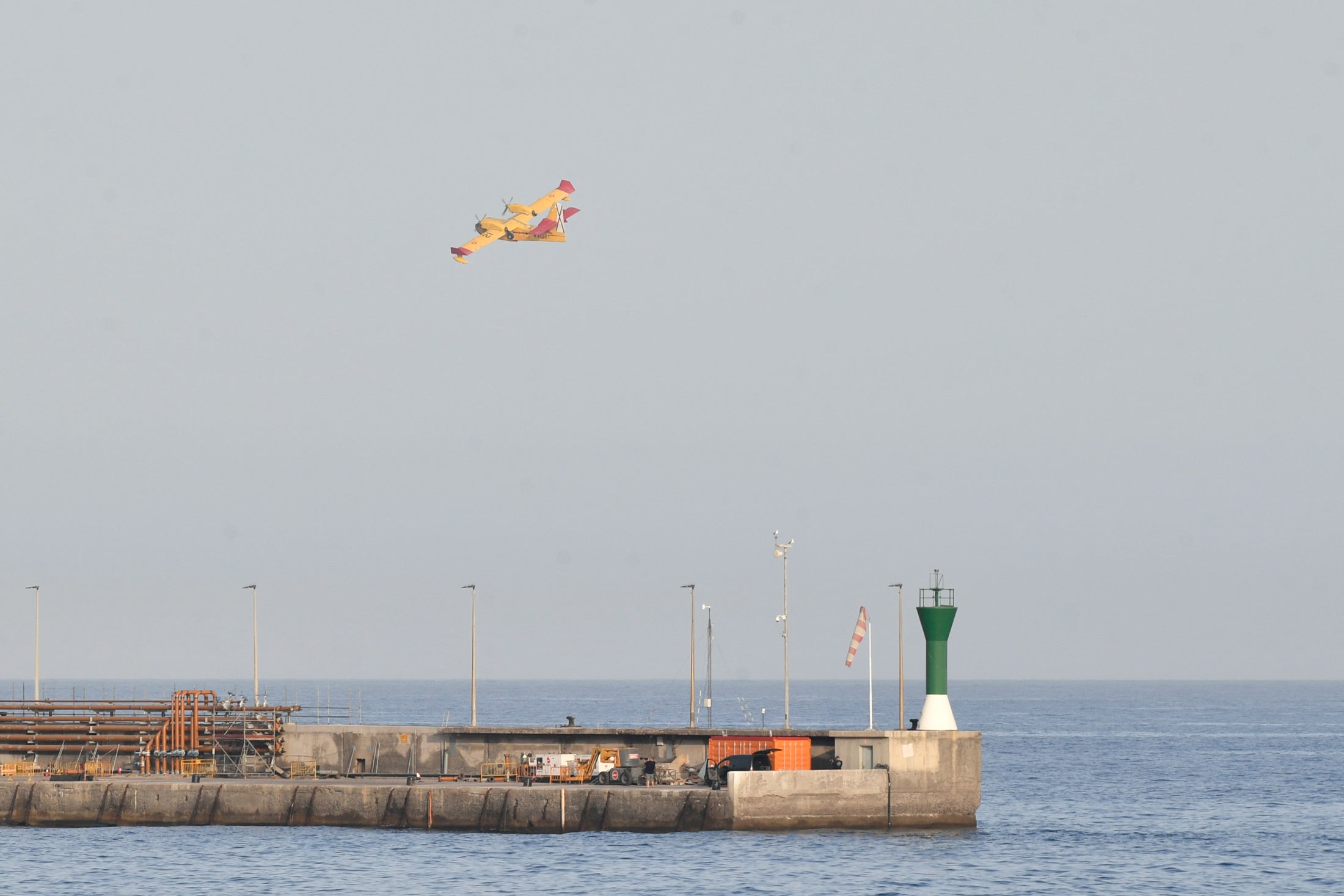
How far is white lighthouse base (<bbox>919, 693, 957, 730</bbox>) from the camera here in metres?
69.7

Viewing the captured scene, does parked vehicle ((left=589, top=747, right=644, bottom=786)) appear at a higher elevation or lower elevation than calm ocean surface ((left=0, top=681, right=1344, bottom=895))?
higher

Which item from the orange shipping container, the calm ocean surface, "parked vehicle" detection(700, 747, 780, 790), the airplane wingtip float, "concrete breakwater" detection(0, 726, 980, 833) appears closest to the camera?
the calm ocean surface

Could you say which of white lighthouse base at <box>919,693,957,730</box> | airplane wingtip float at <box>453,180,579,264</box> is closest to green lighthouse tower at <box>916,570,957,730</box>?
white lighthouse base at <box>919,693,957,730</box>

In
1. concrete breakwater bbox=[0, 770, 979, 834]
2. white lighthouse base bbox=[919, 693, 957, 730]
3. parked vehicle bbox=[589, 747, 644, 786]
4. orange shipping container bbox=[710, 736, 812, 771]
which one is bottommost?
concrete breakwater bbox=[0, 770, 979, 834]

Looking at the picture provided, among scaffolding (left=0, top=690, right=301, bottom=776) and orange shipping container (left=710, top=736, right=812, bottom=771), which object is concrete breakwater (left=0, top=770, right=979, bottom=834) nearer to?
orange shipping container (left=710, top=736, right=812, bottom=771)

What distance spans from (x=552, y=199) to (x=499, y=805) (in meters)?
48.0

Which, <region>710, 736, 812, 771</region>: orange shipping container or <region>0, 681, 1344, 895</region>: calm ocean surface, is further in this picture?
<region>710, 736, 812, 771</region>: orange shipping container

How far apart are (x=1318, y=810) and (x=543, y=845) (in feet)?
146

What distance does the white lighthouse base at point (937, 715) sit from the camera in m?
69.7

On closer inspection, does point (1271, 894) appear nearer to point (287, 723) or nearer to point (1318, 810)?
point (1318, 810)

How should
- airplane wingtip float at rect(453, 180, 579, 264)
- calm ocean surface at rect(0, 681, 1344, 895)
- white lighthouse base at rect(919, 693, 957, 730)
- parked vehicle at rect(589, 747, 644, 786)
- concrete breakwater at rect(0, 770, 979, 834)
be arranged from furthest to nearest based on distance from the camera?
1. airplane wingtip float at rect(453, 180, 579, 264)
2. parked vehicle at rect(589, 747, 644, 786)
3. white lighthouse base at rect(919, 693, 957, 730)
4. concrete breakwater at rect(0, 770, 979, 834)
5. calm ocean surface at rect(0, 681, 1344, 895)

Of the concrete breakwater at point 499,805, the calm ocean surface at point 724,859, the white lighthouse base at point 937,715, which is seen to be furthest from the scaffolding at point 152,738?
the white lighthouse base at point 937,715

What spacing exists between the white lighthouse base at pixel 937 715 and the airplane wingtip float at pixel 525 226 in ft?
145

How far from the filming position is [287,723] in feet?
256
